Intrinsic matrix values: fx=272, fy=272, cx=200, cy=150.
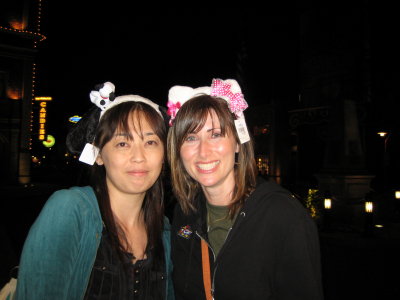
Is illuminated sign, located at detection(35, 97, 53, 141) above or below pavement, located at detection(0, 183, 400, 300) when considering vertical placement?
above

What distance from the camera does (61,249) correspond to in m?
1.75

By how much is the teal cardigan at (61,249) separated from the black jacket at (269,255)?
918mm

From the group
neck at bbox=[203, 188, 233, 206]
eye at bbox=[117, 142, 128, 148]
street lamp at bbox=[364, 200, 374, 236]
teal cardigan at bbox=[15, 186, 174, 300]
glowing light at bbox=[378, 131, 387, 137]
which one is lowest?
street lamp at bbox=[364, 200, 374, 236]

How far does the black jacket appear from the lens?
185cm

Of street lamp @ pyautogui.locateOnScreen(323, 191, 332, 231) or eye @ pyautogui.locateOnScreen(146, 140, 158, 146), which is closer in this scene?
eye @ pyautogui.locateOnScreen(146, 140, 158, 146)

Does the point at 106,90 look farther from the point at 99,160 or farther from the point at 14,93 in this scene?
the point at 14,93

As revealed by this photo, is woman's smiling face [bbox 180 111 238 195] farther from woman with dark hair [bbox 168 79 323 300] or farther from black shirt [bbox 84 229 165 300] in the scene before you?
black shirt [bbox 84 229 165 300]

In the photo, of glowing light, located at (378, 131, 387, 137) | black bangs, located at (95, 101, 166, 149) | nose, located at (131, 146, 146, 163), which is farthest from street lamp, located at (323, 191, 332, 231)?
glowing light, located at (378, 131, 387, 137)

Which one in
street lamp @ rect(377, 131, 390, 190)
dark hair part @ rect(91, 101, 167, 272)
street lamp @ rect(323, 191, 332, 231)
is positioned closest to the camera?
dark hair part @ rect(91, 101, 167, 272)

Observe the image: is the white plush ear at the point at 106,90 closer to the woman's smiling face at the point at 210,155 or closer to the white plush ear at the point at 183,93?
the white plush ear at the point at 183,93

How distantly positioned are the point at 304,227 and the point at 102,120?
6.02 feet

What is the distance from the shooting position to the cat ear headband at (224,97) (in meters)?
2.54

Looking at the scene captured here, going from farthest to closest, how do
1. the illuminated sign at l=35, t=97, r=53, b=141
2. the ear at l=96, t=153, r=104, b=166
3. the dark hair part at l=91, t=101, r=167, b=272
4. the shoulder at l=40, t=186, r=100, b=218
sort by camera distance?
the illuminated sign at l=35, t=97, r=53, b=141
the ear at l=96, t=153, r=104, b=166
the dark hair part at l=91, t=101, r=167, b=272
the shoulder at l=40, t=186, r=100, b=218

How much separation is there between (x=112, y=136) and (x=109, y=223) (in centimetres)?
71
